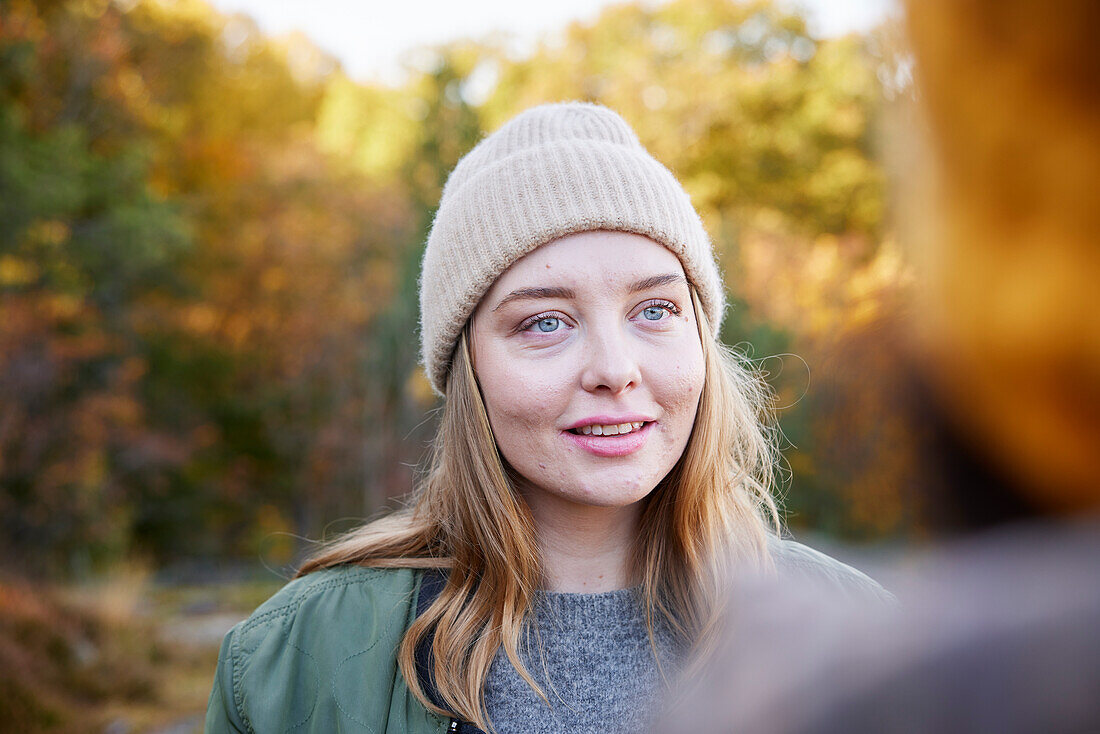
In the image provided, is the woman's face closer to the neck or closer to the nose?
the nose

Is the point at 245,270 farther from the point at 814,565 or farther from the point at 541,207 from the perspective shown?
the point at 814,565

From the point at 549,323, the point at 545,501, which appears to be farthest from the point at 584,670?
the point at 549,323

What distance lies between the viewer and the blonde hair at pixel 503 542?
2094mm

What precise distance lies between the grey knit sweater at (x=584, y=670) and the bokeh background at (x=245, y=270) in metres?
5.12

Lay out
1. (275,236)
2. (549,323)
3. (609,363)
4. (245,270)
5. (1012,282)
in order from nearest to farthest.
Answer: (1012,282) → (609,363) → (549,323) → (245,270) → (275,236)

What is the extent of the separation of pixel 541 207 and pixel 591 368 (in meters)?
0.40

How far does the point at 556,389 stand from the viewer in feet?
6.73

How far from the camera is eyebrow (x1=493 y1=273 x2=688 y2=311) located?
2096 mm

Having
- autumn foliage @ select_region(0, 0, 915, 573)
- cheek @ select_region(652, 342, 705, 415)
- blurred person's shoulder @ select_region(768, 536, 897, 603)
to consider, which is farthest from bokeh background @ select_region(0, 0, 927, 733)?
cheek @ select_region(652, 342, 705, 415)

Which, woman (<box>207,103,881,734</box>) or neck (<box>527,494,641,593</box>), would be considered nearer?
woman (<box>207,103,881,734</box>)

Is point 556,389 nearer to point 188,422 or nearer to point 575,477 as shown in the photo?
point 575,477

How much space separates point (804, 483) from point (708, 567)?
11.0m

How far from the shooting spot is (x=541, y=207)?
7.06ft

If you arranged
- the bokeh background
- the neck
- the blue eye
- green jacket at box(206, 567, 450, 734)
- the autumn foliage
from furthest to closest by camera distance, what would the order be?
1. the autumn foliage
2. the bokeh background
3. the neck
4. the blue eye
5. green jacket at box(206, 567, 450, 734)
